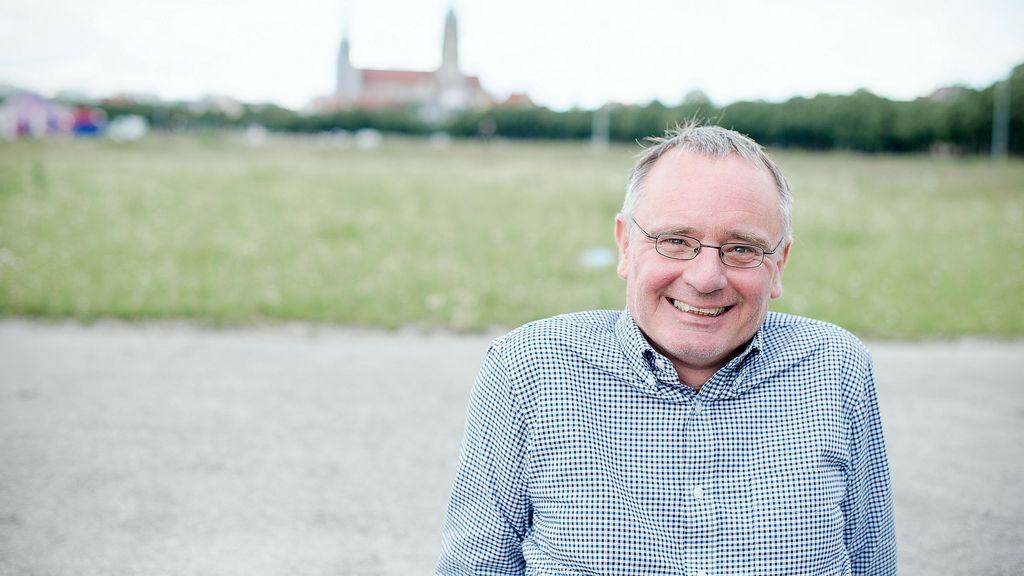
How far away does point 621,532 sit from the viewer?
202 cm

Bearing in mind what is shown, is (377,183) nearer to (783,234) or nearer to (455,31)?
(783,234)

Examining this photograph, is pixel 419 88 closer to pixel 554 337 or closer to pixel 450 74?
pixel 450 74

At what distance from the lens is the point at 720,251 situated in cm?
207

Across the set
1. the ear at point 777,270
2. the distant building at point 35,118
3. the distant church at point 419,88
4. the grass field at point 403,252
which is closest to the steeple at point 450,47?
the distant church at point 419,88

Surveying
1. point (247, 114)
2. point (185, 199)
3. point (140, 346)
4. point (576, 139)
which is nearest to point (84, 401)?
point (140, 346)

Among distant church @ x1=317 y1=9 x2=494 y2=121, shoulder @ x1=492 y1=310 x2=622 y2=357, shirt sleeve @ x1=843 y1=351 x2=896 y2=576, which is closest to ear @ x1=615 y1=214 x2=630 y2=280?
shoulder @ x1=492 y1=310 x2=622 y2=357

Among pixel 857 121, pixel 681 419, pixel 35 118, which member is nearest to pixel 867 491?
pixel 681 419

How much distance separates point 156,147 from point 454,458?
123ft

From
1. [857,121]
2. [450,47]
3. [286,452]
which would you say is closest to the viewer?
[286,452]

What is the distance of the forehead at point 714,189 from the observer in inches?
80.4

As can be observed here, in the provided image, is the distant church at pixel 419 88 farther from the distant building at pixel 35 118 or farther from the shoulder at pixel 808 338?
the shoulder at pixel 808 338

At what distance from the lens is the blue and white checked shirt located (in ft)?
6.65

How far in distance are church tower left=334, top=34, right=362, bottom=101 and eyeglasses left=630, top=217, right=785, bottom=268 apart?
148 m

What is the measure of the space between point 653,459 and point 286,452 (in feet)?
11.1
